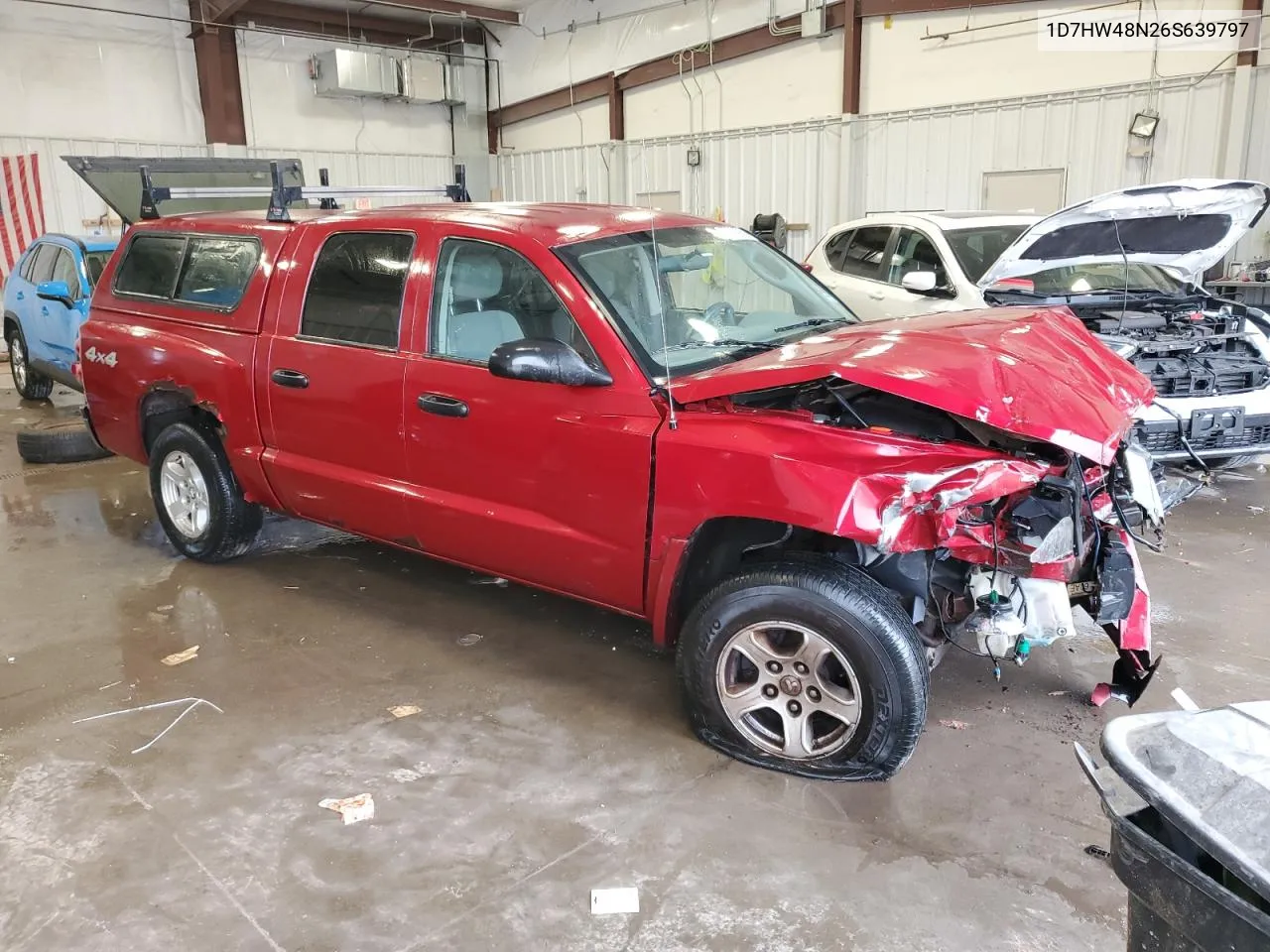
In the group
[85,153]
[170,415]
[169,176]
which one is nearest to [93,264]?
[169,176]

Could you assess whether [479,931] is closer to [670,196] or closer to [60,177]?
[670,196]

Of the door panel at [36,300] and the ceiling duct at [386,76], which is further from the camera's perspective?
the ceiling duct at [386,76]

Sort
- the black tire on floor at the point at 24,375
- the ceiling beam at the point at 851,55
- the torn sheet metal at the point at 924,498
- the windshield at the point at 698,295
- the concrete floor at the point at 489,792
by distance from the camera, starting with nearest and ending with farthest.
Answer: the concrete floor at the point at 489,792, the torn sheet metal at the point at 924,498, the windshield at the point at 698,295, the black tire on floor at the point at 24,375, the ceiling beam at the point at 851,55

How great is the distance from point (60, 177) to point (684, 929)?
1453 centimetres

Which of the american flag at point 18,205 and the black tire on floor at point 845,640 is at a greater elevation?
the american flag at point 18,205

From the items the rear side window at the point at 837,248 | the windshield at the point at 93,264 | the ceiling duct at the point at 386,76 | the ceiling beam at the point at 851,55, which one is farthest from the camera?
the ceiling duct at the point at 386,76

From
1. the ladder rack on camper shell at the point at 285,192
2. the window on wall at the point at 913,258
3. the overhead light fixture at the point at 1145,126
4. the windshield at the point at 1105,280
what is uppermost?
the overhead light fixture at the point at 1145,126

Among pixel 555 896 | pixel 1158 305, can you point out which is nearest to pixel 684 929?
pixel 555 896

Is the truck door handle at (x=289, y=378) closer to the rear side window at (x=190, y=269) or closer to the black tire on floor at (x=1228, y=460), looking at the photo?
the rear side window at (x=190, y=269)

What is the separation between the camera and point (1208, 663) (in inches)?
151

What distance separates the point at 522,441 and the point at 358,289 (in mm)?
1156

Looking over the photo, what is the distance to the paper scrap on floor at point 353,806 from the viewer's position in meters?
2.95

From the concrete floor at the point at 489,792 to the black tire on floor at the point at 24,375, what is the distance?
21.9 ft

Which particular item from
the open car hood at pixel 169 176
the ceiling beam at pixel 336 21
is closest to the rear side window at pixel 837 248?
the open car hood at pixel 169 176
